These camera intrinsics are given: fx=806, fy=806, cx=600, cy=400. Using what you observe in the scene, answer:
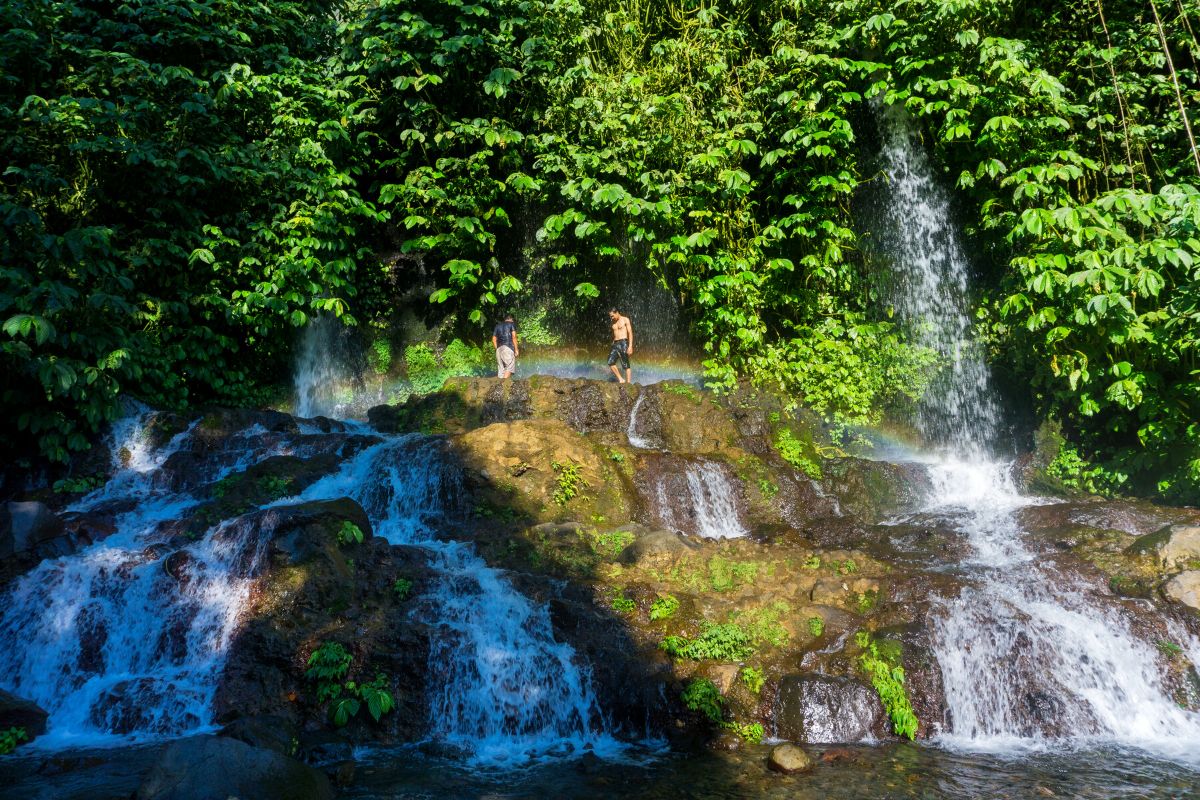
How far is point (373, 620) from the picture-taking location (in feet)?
24.1

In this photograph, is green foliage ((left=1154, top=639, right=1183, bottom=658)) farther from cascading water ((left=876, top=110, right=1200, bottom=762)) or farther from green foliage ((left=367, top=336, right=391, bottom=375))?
green foliage ((left=367, top=336, right=391, bottom=375))

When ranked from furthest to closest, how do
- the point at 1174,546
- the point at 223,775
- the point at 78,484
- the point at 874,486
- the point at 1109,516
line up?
the point at 874,486
the point at 78,484
the point at 1109,516
the point at 1174,546
the point at 223,775

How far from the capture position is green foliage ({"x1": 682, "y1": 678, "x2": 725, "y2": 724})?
6.60 metres

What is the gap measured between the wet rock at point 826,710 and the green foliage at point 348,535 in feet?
14.2

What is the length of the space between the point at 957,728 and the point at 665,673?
2439 mm

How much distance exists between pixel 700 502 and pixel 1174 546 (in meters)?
5.05

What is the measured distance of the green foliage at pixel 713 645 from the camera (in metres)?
7.12

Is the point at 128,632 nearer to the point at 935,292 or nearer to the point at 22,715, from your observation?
the point at 22,715

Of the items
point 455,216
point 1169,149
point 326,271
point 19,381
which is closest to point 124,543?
point 19,381

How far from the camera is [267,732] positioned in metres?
6.04

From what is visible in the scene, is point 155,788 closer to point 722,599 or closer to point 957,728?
point 722,599

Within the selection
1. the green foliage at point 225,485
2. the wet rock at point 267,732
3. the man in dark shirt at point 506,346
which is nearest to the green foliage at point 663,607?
the wet rock at point 267,732

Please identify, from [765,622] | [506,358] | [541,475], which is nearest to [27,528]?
[541,475]

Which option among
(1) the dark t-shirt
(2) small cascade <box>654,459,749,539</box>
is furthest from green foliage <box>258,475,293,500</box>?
(1) the dark t-shirt
